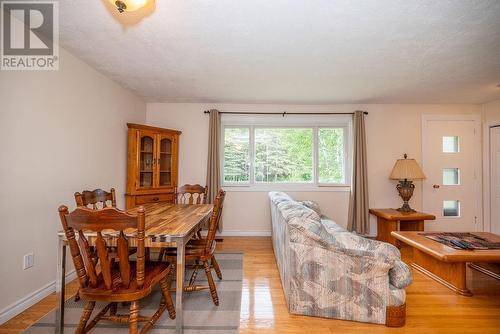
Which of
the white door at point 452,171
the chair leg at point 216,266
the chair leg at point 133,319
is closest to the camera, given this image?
the chair leg at point 133,319

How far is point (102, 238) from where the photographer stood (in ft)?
4.55

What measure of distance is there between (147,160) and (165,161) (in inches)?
11.6

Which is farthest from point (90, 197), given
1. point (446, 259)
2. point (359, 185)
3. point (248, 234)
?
point (359, 185)

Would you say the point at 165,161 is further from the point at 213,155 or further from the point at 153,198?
the point at 213,155

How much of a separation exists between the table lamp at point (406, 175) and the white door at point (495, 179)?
1.41 meters

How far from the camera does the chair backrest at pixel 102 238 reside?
50.7 inches

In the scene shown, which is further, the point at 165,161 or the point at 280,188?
the point at 280,188

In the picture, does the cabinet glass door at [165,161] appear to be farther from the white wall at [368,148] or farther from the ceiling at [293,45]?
the ceiling at [293,45]

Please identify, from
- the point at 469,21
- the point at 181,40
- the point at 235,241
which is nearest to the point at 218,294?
the point at 235,241

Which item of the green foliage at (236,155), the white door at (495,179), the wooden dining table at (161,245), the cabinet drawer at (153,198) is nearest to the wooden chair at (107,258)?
the wooden dining table at (161,245)

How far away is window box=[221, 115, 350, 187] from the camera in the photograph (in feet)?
14.3

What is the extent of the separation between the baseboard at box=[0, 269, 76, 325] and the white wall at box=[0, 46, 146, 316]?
29 millimetres

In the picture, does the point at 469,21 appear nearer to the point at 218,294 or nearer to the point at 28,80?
the point at 218,294

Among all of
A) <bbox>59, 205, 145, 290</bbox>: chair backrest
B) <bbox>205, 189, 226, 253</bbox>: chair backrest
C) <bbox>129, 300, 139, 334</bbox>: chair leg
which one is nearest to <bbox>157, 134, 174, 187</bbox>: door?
<bbox>205, 189, 226, 253</bbox>: chair backrest
